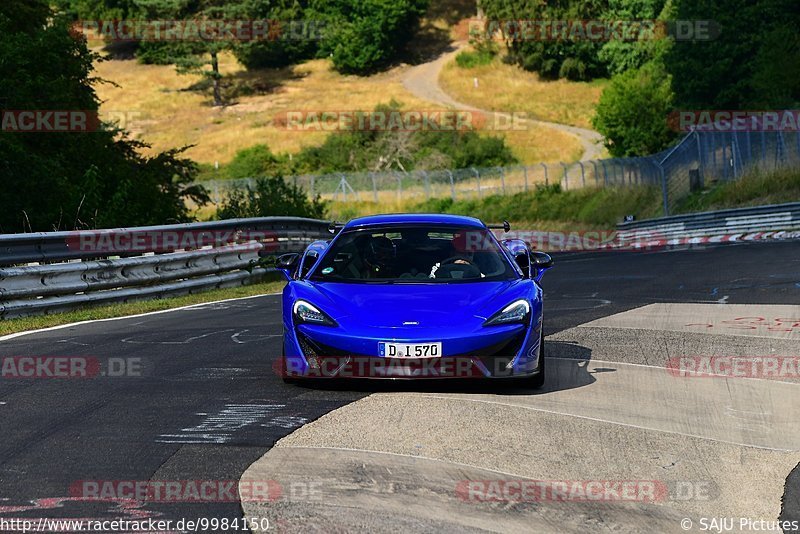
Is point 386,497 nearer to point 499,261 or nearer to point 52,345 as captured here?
point 499,261

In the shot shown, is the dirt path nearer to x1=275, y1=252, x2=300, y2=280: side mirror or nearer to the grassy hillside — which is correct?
the grassy hillside

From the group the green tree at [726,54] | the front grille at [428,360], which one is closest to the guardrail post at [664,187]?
the green tree at [726,54]

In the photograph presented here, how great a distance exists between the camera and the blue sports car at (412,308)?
8.84 metres

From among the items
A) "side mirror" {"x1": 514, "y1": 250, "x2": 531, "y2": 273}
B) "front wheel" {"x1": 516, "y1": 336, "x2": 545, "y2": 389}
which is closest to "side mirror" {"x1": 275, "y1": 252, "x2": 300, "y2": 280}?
"side mirror" {"x1": 514, "y1": 250, "x2": 531, "y2": 273}

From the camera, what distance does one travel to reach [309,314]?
9.30 metres

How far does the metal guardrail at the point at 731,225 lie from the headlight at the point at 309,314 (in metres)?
25.8

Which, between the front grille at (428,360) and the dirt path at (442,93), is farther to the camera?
the dirt path at (442,93)

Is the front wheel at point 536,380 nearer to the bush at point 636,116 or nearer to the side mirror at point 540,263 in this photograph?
the side mirror at point 540,263

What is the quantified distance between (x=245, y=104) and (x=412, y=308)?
359 ft

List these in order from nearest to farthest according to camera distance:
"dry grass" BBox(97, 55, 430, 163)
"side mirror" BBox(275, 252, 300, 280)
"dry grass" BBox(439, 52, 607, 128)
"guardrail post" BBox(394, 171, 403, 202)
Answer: "side mirror" BBox(275, 252, 300, 280)
"guardrail post" BBox(394, 171, 403, 202)
"dry grass" BBox(97, 55, 430, 163)
"dry grass" BBox(439, 52, 607, 128)

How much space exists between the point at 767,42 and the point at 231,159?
1882 inches

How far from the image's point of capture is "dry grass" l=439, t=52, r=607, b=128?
103444 mm

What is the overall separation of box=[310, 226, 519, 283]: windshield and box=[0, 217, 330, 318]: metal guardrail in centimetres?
640

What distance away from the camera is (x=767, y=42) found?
60125mm
